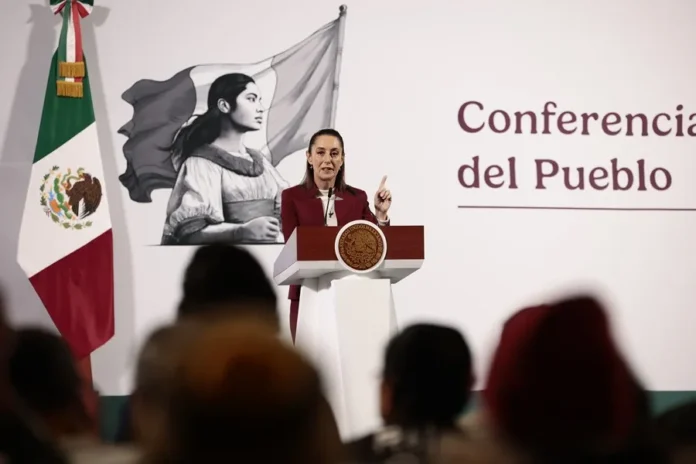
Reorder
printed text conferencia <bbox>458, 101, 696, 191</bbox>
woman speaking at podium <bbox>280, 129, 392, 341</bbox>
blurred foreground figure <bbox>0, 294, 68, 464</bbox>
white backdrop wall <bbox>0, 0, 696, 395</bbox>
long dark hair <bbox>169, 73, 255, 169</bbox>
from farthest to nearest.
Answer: printed text conferencia <bbox>458, 101, 696, 191</bbox>, long dark hair <bbox>169, 73, 255, 169</bbox>, white backdrop wall <bbox>0, 0, 696, 395</bbox>, woman speaking at podium <bbox>280, 129, 392, 341</bbox>, blurred foreground figure <bbox>0, 294, 68, 464</bbox>

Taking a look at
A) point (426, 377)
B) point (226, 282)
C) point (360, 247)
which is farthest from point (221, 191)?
point (426, 377)

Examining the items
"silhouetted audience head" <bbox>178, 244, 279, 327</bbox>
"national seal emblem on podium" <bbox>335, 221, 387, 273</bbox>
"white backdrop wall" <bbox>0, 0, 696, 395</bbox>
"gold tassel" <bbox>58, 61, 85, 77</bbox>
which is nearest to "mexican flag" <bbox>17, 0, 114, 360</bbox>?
"gold tassel" <bbox>58, 61, 85, 77</bbox>

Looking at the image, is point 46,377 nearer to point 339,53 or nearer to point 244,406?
point 244,406

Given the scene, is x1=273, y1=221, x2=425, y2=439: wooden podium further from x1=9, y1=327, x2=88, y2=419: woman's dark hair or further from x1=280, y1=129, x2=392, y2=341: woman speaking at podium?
x1=9, y1=327, x2=88, y2=419: woman's dark hair

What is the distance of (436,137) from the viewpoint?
6520mm

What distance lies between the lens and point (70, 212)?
19.7ft

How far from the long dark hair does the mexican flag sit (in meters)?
0.53


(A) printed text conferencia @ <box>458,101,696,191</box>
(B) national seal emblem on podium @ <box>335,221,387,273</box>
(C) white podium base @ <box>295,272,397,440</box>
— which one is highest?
(A) printed text conferencia @ <box>458,101,696,191</box>

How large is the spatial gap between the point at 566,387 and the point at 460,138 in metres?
5.44

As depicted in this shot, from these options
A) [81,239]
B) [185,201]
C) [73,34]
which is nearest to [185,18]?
[73,34]

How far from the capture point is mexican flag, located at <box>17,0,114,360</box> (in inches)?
233

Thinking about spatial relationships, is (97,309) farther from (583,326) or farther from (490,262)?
(583,326)

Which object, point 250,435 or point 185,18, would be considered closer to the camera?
point 250,435

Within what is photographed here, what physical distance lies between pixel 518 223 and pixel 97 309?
9.10 ft
